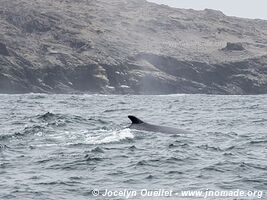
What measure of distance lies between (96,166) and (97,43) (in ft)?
534

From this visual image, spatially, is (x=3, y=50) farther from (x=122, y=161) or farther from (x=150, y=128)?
(x=122, y=161)

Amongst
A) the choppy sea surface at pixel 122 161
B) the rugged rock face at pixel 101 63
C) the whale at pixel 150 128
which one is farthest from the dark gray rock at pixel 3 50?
the whale at pixel 150 128

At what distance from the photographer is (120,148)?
27.2m

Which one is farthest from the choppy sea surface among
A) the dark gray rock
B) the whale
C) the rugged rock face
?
the dark gray rock

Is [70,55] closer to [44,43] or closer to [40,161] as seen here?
[44,43]

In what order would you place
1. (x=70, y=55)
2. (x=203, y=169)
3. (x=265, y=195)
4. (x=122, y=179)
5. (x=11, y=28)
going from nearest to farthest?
(x=265, y=195) < (x=122, y=179) < (x=203, y=169) < (x=70, y=55) < (x=11, y=28)

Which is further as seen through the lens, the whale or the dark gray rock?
the dark gray rock

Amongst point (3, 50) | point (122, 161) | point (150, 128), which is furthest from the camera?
point (3, 50)

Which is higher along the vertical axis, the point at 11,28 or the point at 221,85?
the point at 11,28

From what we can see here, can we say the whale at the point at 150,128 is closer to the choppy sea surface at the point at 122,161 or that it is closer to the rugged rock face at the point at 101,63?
A: the choppy sea surface at the point at 122,161

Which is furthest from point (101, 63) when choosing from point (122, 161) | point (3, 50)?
point (122, 161)

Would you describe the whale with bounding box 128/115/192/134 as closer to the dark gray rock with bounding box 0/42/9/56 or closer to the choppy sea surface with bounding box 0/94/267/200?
the choppy sea surface with bounding box 0/94/267/200

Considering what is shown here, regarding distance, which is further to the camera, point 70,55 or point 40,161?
point 70,55

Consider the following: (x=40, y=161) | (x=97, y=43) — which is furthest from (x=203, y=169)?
(x=97, y=43)
